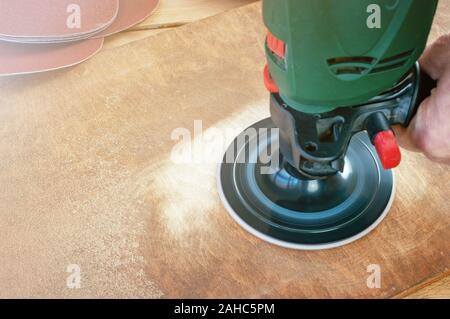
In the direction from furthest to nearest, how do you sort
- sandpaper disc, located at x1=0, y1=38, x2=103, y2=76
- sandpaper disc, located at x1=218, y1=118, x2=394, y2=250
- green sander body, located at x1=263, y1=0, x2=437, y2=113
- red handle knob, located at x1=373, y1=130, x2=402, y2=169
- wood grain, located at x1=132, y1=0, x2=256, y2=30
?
wood grain, located at x1=132, y1=0, x2=256, y2=30 < sandpaper disc, located at x1=0, y1=38, x2=103, y2=76 < sandpaper disc, located at x1=218, y1=118, x2=394, y2=250 < red handle knob, located at x1=373, y1=130, x2=402, y2=169 < green sander body, located at x1=263, y1=0, x2=437, y2=113

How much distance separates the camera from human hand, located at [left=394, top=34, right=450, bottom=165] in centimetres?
66

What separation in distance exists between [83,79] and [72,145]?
152mm

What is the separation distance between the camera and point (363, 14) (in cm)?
54

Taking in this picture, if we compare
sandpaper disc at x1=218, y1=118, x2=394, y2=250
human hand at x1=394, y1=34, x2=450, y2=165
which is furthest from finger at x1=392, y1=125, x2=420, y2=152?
sandpaper disc at x1=218, y1=118, x2=394, y2=250

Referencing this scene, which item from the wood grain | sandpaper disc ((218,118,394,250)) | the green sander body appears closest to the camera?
the green sander body

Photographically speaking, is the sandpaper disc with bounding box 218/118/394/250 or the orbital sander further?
the sandpaper disc with bounding box 218/118/394/250

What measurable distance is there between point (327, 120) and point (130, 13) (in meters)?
0.58

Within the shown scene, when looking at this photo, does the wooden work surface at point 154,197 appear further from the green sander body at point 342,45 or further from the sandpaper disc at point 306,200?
the green sander body at point 342,45

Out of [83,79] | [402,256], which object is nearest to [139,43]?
[83,79]

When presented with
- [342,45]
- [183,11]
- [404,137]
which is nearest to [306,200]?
[404,137]

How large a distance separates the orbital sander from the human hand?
0.02 m

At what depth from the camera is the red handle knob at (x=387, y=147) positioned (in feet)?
2.15

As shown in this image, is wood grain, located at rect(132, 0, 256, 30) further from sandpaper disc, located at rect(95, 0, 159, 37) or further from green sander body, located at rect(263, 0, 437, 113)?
green sander body, located at rect(263, 0, 437, 113)
